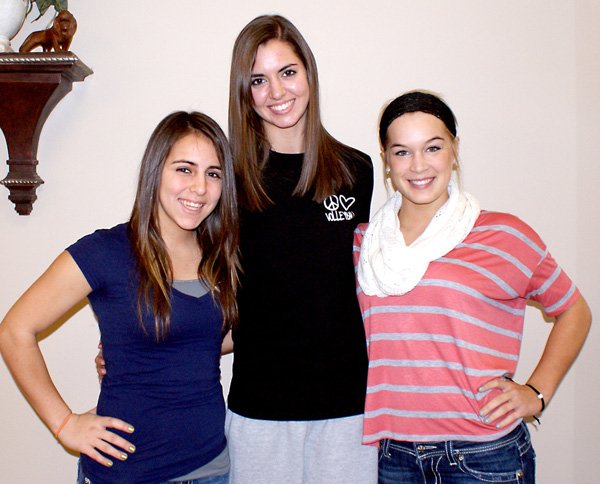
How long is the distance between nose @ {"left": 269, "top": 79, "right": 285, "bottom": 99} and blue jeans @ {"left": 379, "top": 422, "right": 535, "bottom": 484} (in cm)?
Answer: 94

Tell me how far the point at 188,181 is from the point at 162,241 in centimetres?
16

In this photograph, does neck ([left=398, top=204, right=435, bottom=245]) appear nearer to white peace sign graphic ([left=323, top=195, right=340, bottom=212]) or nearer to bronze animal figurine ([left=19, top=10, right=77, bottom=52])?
white peace sign graphic ([left=323, top=195, right=340, bottom=212])

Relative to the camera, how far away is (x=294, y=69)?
1.56 meters

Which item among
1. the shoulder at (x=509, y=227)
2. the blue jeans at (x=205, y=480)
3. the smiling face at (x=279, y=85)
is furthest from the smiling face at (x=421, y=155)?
the blue jeans at (x=205, y=480)

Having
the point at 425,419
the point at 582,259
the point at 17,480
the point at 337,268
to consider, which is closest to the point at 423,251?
the point at 337,268

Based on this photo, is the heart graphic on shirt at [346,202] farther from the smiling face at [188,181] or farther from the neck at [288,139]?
the smiling face at [188,181]

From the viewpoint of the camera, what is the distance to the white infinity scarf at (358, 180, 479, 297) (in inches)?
54.4

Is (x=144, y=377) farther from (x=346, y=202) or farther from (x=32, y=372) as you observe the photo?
(x=346, y=202)

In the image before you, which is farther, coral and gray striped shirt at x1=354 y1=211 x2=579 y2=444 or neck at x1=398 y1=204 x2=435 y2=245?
neck at x1=398 y1=204 x2=435 y2=245

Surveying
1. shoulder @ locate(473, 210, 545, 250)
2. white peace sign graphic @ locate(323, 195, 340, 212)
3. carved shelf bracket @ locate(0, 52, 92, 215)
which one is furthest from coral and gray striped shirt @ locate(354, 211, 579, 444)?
carved shelf bracket @ locate(0, 52, 92, 215)

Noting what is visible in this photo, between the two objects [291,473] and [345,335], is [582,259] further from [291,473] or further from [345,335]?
[291,473]

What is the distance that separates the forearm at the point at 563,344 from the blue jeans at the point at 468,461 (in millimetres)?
142

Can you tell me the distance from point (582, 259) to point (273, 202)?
3.74 feet

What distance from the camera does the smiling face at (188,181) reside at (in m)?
1.43
